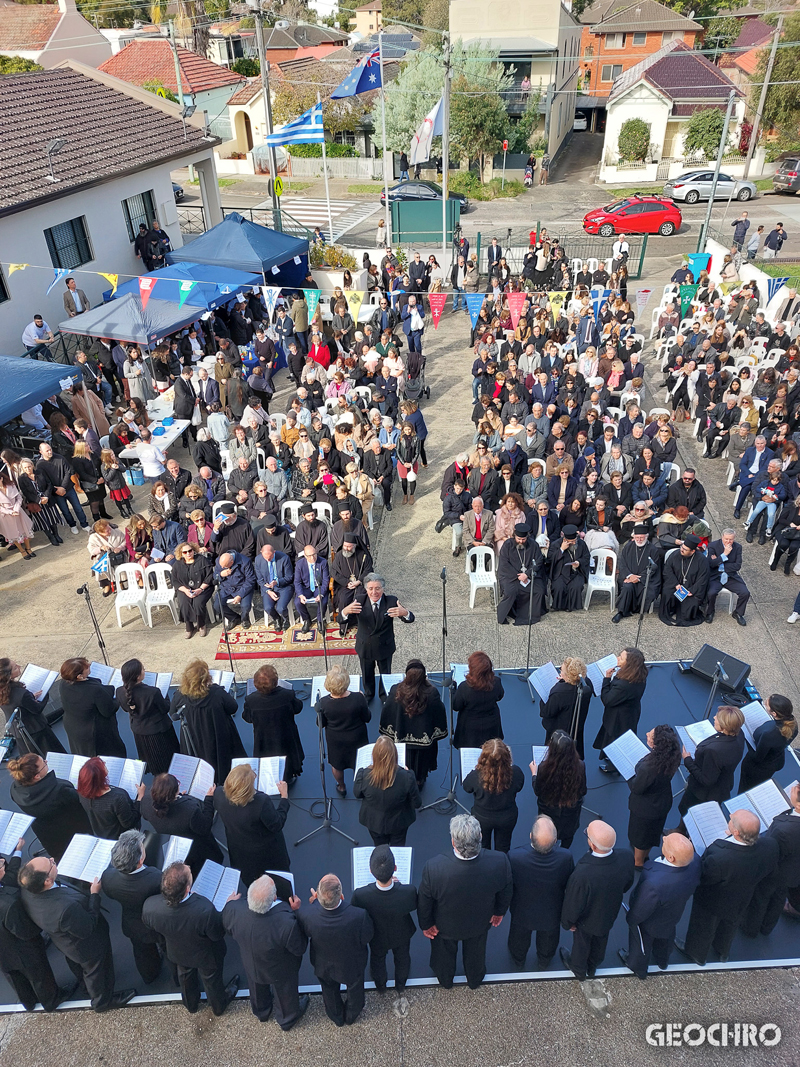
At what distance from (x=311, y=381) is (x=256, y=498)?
3674 mm

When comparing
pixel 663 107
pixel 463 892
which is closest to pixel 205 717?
pixel 463 892

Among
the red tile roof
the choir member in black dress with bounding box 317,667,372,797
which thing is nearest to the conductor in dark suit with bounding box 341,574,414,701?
the choir member in black dress with bounding box 317,667,372,797

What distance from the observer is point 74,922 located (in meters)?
4.35

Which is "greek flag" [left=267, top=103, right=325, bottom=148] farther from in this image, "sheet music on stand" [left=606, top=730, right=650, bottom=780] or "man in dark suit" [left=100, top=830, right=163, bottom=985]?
"man in dark suit" [left=100, top=830, right=163, bottom=985]

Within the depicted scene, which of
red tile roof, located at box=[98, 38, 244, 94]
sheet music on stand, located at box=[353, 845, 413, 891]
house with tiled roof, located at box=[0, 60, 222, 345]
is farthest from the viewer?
red tile roof, located at box=[98, 38, 244, 94]

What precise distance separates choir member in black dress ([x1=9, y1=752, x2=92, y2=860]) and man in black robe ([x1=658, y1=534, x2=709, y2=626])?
20.7 feet

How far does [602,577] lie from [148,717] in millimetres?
5318

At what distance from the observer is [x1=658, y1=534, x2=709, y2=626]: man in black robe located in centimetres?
803

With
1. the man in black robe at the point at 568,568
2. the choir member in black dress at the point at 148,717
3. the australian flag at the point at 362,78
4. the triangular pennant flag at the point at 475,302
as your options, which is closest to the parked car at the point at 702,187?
the australian flag at the point at 362,78

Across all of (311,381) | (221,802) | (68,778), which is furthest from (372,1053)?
(311,381)

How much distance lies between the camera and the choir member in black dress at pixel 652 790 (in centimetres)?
499

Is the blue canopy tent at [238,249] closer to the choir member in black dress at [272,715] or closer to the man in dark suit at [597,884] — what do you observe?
the choir member in black dress at [272,715]

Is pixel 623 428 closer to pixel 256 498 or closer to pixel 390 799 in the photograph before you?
pixel 256 498

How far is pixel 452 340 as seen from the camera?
17.8 m
